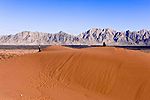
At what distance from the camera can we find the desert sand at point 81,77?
1466 centimetres

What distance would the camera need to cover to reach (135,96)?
14.5 meters

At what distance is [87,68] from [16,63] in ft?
19.6

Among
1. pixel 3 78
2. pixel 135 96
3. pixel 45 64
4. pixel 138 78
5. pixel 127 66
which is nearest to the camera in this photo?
pixel 135 96

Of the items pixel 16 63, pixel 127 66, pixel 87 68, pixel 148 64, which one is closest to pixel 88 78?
pixel 87 68

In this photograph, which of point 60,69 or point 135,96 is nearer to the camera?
point 135,96

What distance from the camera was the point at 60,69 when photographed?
60.3 ft

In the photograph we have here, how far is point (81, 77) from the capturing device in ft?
54.7

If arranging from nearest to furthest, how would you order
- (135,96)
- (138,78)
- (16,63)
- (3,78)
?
(135,96) → (138,78) → (3,78) → (16,63)

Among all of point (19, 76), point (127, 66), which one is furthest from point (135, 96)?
point (19, 76)

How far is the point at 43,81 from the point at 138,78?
16.6 ft

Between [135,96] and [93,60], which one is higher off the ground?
[93,60]

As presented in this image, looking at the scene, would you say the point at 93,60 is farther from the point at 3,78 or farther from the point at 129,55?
the point at 3,78

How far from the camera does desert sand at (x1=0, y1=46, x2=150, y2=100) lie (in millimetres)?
14656

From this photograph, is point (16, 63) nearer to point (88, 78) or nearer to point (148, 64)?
point (88, 78)
